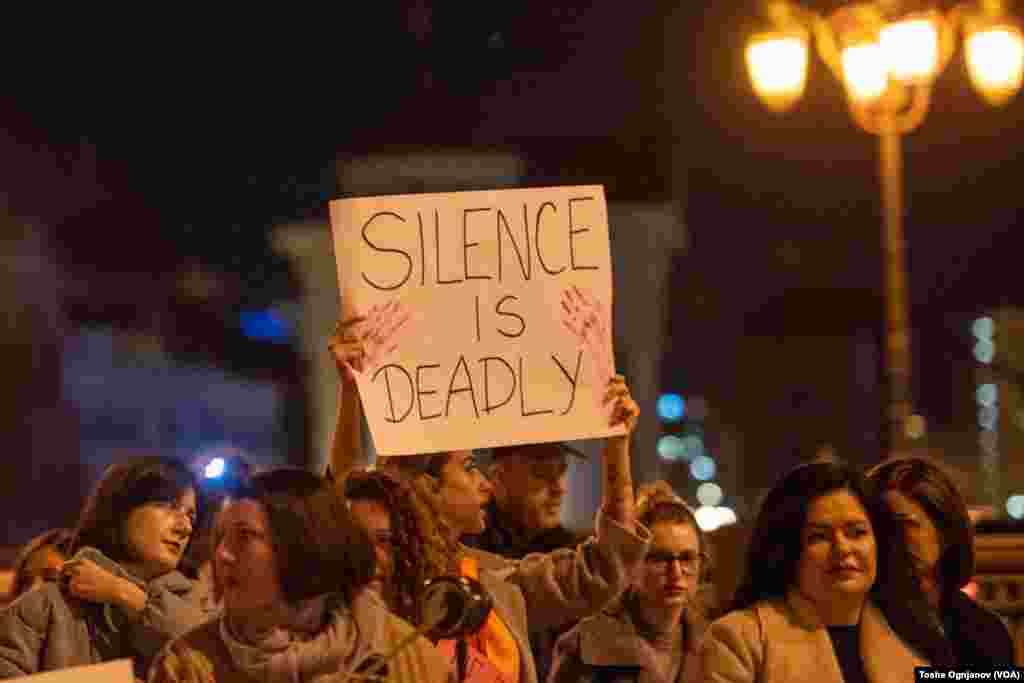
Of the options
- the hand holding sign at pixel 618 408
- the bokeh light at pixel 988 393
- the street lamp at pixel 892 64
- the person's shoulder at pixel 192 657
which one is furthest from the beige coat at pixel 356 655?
the bokeh light at pixel 988 393

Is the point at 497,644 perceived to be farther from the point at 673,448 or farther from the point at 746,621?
the point at 673,448

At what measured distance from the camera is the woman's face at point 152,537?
4949 millimetres

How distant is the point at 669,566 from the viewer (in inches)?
208

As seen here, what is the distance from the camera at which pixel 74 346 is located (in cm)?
2727

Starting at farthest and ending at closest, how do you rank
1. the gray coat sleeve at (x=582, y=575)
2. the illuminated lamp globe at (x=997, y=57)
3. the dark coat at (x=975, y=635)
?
the illuminated lamp globe at (x=997, y=57), the gray coat sleeve at (x=582, y=575), the dark coat at (x=975, y=635)

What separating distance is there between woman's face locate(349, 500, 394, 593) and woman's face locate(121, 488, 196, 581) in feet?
2.27

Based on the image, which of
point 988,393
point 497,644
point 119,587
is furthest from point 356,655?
point 988,393

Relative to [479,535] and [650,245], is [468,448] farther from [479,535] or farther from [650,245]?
[650,245]

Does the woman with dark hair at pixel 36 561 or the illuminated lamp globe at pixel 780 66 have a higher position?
the illuminated lamp globe at pixel 780 66

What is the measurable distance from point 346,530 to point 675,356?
1196 inches

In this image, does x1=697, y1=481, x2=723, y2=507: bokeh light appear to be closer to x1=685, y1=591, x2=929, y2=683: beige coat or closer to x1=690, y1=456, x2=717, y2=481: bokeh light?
x1=690, y1=456, x2=717, y2=481: bokeh light

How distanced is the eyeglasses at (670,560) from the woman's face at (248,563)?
5.71 feet

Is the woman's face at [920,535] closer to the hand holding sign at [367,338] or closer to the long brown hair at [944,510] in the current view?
the long brown hair at [944,510]

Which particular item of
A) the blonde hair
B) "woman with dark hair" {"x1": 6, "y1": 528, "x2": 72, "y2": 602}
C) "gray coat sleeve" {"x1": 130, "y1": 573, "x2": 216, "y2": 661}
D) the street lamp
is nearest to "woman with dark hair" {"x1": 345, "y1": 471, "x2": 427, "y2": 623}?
"gray coat sleeve" {"x1": 130, "y1": 573, "x2": 216, "y2": 661}
